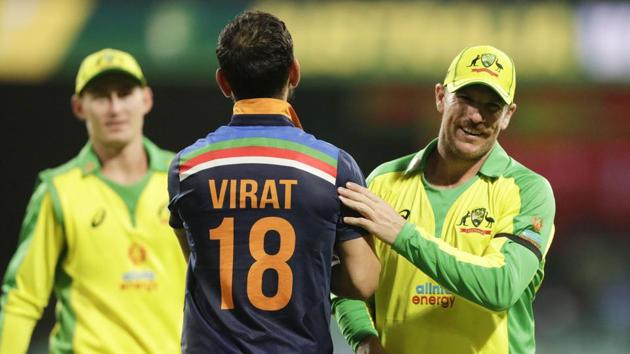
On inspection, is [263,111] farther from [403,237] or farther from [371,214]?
[403,237]

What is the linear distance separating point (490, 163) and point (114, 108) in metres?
1.78

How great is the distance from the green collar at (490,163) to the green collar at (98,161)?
1373mm

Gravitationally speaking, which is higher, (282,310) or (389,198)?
(389,198)

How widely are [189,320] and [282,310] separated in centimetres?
27

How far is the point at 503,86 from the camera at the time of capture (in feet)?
12.1

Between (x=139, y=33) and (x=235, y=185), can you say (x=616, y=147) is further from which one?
(x=235, y=185)

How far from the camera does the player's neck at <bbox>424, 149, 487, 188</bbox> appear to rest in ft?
12.6

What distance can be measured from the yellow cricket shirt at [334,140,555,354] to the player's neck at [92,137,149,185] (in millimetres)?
1366

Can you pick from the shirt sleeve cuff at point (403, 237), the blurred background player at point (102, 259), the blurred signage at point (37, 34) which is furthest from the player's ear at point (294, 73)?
the blurred signage at point (37, 34)

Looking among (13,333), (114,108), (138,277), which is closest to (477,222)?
(138,277)

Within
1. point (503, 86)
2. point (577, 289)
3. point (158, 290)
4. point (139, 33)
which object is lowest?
point (577, 289)

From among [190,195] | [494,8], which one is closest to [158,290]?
[190,195]

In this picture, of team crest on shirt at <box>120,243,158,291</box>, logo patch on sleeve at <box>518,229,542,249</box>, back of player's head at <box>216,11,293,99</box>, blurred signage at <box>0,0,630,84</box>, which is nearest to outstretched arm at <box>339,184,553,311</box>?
logo patch on sleeve at <box>518,229,542,249</box>

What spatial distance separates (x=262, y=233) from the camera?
3119 millimetres
